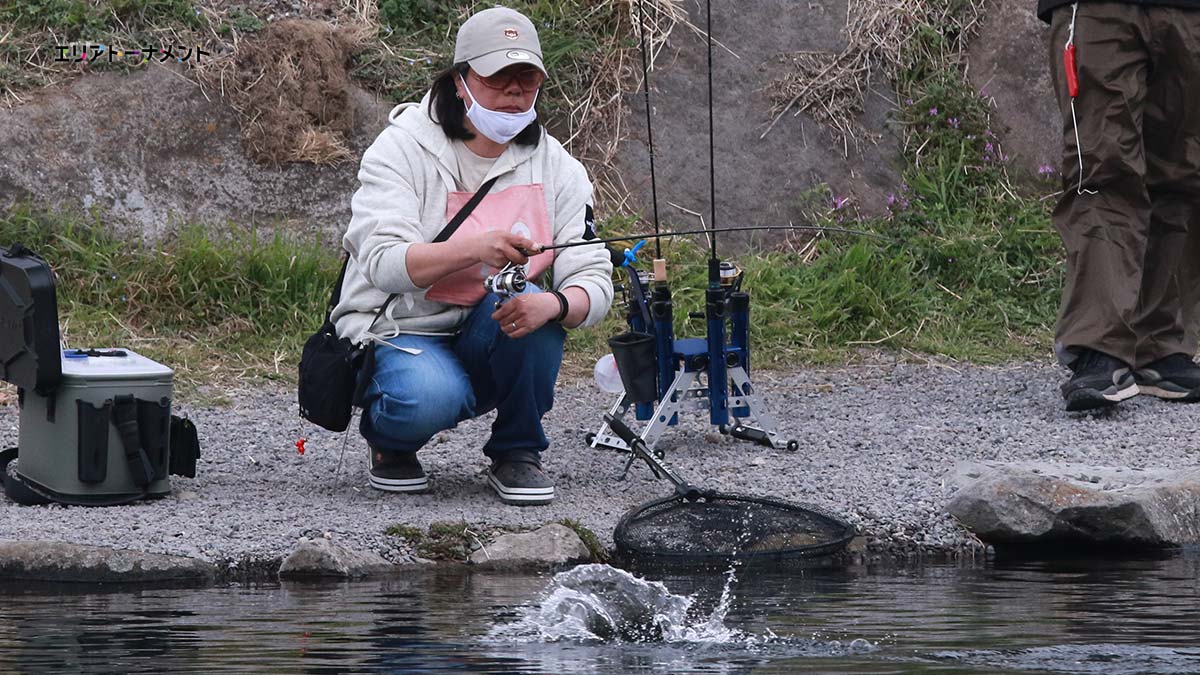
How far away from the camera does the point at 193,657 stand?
11.3 feet

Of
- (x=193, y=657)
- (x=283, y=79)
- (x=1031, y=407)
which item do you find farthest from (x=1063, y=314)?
(x=283, y=79)

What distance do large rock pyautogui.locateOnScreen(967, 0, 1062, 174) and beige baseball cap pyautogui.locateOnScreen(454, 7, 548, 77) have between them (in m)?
5.39

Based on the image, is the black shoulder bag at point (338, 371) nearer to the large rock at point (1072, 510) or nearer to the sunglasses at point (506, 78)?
the sunglasses at point (506, 78)

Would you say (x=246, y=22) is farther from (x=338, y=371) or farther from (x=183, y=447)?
(x=338, y=371)

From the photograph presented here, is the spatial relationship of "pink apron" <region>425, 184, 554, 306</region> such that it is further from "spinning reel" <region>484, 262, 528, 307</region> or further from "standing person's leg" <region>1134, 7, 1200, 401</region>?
"standing person's leg" <region>1134, 7, 1200, 401</region>

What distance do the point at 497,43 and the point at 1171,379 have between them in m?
3.09

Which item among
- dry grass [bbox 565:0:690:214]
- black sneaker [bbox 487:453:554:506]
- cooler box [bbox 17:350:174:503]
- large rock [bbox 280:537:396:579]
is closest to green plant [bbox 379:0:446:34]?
dry grass [bbox 565:0:690:214]

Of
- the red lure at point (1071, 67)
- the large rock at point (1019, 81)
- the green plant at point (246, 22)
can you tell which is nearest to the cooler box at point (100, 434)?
the red lure at point (1071, 67)

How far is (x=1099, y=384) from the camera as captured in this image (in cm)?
622

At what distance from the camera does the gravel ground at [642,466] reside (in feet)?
15.3

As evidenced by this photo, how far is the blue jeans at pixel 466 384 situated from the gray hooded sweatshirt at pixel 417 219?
0.29 ft

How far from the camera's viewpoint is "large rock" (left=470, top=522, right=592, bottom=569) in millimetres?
4512

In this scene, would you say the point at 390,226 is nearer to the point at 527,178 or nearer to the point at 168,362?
the point at 527,178

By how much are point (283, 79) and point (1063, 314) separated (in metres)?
4.62
